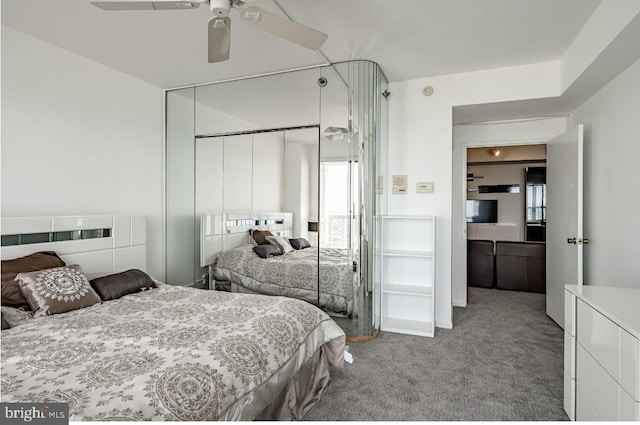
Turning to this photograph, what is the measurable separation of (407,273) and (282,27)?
267 cm

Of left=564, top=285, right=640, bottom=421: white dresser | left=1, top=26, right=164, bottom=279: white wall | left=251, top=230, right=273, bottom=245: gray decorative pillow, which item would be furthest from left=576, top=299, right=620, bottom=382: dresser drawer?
left=1, top=26, right=164, bottom=279: white wall

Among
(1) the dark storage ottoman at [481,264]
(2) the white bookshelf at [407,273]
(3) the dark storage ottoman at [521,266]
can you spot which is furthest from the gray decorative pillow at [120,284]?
(3) the dark storage ottoman at [521,266]

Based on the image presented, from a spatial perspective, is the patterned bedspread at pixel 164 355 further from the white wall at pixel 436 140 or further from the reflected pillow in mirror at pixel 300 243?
the white wall at pixel 436 140

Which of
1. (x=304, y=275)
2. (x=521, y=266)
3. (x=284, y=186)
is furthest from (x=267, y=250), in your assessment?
(x=521, y=266)

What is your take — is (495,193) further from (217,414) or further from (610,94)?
(217,414)

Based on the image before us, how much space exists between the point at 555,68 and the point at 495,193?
3.68 meters

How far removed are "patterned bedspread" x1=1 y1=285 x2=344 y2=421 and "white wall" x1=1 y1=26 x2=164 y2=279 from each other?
4.09 feet

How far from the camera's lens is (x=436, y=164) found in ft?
11.4

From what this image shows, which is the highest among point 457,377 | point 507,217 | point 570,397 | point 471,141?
point 471,141

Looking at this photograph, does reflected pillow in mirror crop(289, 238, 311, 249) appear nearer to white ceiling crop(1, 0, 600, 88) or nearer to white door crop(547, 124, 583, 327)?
white ceiling crop(1, 0, 600, 88)

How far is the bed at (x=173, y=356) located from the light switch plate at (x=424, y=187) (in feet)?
6.11

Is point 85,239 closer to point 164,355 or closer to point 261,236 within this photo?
point 261,236

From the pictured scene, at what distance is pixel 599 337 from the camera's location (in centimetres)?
158

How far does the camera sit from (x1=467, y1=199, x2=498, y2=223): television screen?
20.9ft
